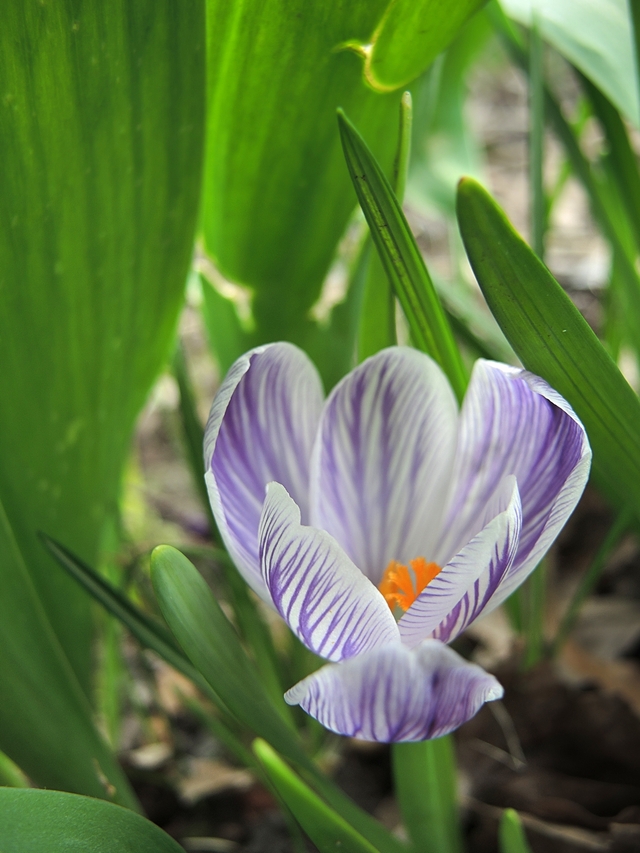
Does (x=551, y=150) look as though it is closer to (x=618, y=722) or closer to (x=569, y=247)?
(x=569, y=247)

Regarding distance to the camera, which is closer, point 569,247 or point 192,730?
point 192,730

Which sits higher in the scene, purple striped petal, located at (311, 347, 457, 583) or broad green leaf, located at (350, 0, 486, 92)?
broad green leaf, located at (350, 0, 486, 92)

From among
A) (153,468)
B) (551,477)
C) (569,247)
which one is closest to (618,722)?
(551,477)

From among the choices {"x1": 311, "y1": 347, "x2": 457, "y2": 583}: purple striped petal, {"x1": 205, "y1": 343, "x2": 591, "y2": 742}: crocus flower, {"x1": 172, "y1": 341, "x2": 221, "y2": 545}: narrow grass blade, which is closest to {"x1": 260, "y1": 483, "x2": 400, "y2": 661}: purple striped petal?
{"x1": 205, "y1": 343, "x2": 591, "y2": 742}: crocus flower

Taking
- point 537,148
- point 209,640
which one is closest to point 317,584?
point 209,640

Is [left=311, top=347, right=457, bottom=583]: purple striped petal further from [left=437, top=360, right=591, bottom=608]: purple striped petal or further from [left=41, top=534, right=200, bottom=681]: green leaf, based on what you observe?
[left=41, top=534, right=200, bottom=681]: green leaf
